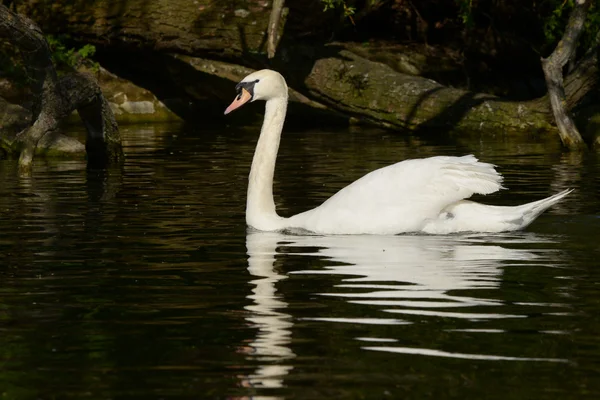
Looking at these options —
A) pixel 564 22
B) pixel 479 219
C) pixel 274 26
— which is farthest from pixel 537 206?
pixel 564 22

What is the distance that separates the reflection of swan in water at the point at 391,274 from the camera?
653cm

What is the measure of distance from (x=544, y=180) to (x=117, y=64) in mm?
14526

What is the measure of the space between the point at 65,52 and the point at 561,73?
10.6 meters

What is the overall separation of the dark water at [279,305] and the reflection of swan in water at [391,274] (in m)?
0.02

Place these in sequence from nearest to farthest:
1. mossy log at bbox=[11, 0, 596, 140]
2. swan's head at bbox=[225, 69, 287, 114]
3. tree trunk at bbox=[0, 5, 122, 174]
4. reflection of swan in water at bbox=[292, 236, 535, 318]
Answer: reflection of swan in water at bbox=[292, 236, 535, 318] → swan's head at bbox=[225, 69, 287, 114] → tree trunk at bbox=[0, 5, 122, 174] → mossy log at bbox=[11, 0, 596, 140]

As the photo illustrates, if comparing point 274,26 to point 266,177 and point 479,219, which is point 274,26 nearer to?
point 266,177

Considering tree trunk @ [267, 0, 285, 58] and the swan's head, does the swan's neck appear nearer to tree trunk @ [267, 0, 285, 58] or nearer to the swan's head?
the swan's head

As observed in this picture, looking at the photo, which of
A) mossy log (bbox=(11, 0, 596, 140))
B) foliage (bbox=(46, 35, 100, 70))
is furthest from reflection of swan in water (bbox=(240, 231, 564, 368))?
foliage (bbox=(46, 35, 100, 70))

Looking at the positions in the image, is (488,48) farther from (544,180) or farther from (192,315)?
(192,315)

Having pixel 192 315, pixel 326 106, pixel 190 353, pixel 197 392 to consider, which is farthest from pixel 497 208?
pixel 326 106

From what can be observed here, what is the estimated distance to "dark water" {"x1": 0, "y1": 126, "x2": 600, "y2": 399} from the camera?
5699mm

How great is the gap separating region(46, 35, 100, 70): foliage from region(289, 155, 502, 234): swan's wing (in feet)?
48.7

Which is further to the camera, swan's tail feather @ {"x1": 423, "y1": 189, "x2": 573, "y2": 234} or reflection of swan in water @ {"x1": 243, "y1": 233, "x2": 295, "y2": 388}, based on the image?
swan's tail feather @ {"x1": 423, "y1": 189, "x2": 573, "y2": 234}

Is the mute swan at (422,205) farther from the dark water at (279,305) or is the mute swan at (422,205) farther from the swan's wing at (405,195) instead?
the dark water at (279,305)
